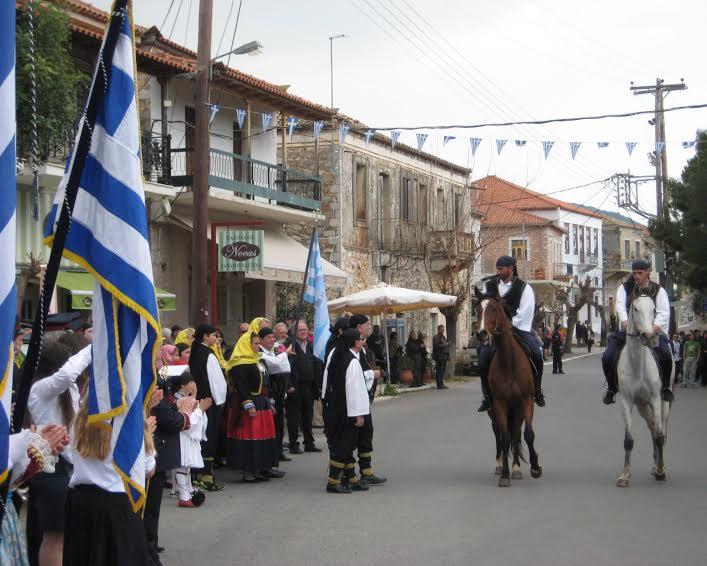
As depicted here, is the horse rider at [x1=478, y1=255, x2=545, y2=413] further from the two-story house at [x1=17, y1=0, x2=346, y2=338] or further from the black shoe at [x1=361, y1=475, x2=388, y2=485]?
the two-story house at [x1=17, y1=0, x2=346, y2=338]

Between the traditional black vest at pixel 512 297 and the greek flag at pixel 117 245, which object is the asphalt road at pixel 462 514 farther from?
the greek flag at pixel 117 245

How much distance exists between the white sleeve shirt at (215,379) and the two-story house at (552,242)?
2357 inches

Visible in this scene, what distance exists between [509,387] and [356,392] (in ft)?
6.15

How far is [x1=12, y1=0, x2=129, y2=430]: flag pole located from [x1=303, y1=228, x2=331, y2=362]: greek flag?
42.4 ft

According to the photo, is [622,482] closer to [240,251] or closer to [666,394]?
[666,394]

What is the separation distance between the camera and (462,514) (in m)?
10.5

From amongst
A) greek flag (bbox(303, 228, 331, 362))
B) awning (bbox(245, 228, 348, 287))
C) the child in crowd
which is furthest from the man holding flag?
awning (bbox(245, 228, 348, 287))

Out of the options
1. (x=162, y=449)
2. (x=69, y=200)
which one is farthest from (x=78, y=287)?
(x=69, y=200)

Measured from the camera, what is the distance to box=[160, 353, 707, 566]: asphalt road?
8.67m

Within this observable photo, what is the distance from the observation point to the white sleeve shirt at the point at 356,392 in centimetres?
1234

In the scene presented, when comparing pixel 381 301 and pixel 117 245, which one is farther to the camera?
pixel 381 301

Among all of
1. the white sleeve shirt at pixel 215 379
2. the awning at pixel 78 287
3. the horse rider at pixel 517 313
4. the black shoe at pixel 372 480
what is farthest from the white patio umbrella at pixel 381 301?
the white sleeve shirt at pixel 215 379

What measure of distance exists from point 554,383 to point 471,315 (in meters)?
16.5

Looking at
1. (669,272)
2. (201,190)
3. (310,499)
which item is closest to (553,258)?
(669,272)
